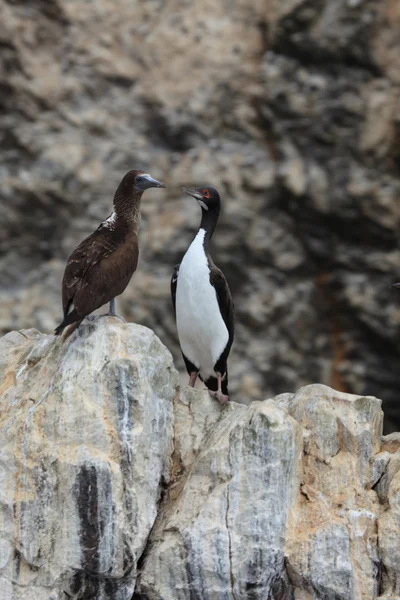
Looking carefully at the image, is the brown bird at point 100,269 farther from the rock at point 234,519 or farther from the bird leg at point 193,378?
the bird leg at point 193,378

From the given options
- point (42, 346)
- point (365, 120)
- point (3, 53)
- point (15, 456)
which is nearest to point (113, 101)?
point (3, 53)

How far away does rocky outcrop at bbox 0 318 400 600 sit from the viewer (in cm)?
777

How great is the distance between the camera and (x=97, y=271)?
8.87 meters

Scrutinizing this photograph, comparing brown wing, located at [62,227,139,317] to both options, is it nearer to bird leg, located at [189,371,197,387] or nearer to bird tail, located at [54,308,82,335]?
bird tail, located at [54,308,82,335]

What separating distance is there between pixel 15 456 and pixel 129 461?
88cm

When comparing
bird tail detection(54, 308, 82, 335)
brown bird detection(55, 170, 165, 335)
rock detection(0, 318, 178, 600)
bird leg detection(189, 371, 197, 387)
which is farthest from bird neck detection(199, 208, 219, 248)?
bird tail detection(54, 308, 82, 335)

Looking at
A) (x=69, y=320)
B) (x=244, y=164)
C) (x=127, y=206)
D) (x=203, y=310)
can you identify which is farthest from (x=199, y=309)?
(x=244, y=164)

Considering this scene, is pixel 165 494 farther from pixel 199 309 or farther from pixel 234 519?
pixel 199 309

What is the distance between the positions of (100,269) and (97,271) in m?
0.03

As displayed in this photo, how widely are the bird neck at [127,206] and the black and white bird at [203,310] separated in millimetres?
594

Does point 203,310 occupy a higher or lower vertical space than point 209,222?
lower

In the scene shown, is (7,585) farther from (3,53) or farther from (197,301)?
(3,53)

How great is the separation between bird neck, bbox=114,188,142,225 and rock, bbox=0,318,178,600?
1672 millimetres

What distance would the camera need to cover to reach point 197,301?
10.1 metres
